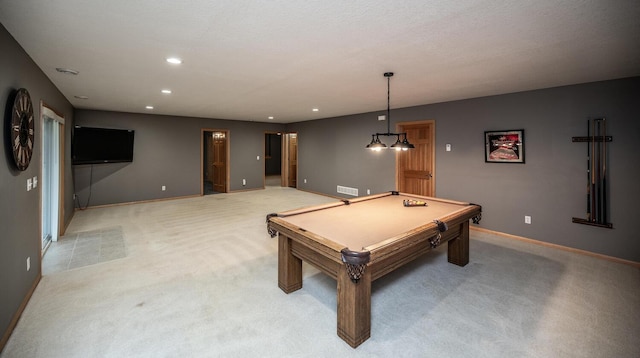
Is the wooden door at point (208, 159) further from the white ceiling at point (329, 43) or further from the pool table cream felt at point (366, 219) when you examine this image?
the pool table cream felt at point (366, 219)

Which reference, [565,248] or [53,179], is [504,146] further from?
[53,179]

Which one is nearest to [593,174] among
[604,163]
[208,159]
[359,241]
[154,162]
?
[604,163]

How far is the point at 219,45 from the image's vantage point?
2.46m

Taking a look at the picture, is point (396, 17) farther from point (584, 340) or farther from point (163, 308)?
point (163, 308)

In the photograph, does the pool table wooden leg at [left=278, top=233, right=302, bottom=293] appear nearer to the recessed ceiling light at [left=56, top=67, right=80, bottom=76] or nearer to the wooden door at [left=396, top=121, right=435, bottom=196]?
the recessed ceiling light at [left=56, top=67, right=80, bottom=76]

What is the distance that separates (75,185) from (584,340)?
8.32 meters

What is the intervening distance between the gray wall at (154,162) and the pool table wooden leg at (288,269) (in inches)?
232

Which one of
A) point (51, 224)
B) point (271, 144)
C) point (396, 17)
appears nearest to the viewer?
point (396, 17)

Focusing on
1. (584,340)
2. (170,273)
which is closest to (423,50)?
(584,340)

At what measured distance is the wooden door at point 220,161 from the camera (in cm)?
853

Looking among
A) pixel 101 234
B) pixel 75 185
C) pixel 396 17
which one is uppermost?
pixel 396 17

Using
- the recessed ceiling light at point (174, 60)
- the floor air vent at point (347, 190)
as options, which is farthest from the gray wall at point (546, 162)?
the recessed ceiling light at point (174, 60)

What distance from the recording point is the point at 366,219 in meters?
2.81

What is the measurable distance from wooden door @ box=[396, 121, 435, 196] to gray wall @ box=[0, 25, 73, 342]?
5.44 metres
